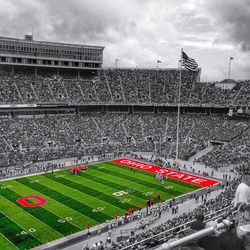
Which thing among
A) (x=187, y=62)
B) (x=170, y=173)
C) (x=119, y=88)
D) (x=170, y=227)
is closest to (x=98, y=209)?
(x=170, y=227)

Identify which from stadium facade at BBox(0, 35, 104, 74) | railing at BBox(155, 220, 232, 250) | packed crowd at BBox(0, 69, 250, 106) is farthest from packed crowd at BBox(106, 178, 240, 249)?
stadium facade at BBox(0, 35, 104, 74)

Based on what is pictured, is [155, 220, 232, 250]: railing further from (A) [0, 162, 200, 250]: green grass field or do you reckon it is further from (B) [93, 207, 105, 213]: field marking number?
(B) [93, 207, 105, 213]: field marking number

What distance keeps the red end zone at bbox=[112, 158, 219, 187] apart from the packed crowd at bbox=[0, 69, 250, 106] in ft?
65.9

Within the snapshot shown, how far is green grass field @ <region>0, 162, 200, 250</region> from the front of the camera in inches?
977

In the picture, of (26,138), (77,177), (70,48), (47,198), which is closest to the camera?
(47,198)

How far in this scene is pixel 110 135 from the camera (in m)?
58.7

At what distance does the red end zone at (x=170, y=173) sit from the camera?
38.9 metres

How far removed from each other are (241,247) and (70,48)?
66725 mm

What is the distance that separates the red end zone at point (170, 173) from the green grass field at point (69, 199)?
1510 millimetres

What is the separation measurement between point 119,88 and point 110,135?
14086 millimetres

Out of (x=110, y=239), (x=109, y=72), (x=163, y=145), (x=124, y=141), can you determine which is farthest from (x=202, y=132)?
(x=110, y=239)

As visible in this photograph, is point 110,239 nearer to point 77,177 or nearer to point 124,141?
point 77,177

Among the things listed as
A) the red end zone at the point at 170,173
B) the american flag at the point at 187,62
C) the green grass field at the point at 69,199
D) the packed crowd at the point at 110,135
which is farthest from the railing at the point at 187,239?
the packed crowd at the point at 110,135

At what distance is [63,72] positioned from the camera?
228 feet
